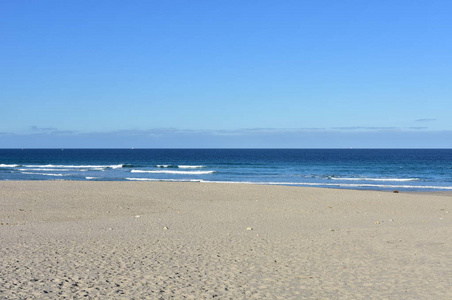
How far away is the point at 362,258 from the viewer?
33.2 ft

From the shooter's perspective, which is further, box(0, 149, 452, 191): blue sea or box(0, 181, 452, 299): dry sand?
box(0, 149, 452, 191): blue sea

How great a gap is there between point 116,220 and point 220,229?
163 inches

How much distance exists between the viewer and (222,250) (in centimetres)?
1083

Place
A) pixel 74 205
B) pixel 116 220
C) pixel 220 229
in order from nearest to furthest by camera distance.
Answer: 1. pixel 220 229
2. pixel 116 220
3. pixel 74 205

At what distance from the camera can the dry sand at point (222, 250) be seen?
24.9 feet

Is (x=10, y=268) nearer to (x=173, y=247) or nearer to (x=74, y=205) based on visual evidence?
(x=173, y=247)

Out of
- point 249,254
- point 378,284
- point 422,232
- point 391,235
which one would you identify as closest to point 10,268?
point 249,254

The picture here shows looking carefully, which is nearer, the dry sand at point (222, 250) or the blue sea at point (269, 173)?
the dry sand at point (222, 250)

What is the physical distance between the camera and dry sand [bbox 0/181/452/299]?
760 cm

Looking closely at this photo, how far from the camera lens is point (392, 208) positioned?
2067cm

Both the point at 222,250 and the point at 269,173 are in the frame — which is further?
the point at 269,173

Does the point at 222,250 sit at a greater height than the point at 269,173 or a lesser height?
lesser

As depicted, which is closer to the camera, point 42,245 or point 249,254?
point 249,254

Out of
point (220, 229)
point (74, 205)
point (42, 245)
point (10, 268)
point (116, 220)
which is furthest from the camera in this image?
point (74, 205)
